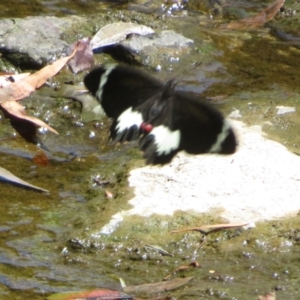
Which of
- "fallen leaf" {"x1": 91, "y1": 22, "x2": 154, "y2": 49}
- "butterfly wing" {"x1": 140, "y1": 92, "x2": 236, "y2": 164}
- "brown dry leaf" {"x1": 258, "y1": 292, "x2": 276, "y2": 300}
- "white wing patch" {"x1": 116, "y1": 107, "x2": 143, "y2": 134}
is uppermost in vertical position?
"butterfly wing" {"x1": 140, "y1": 92, "x2": 236, "y2": 164}

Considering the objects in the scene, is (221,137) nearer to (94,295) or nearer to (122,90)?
(122,90)

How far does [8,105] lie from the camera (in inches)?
170

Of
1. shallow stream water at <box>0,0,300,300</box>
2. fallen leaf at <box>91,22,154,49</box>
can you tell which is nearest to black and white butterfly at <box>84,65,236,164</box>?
shallow stream water at <box>0,0,300,300</box>

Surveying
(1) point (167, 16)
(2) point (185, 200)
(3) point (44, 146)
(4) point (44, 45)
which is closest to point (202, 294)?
(2) point (185, 200)

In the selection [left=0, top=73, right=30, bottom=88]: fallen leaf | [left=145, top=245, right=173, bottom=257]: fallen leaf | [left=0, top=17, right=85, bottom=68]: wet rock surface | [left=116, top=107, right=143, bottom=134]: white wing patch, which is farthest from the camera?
[left=0, top=17, right=85, bottom=68]: wet rock surface

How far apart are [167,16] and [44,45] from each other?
1361mm

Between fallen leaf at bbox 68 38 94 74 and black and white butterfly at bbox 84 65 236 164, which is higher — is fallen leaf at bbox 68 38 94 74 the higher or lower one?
the lower one

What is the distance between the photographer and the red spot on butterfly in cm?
396

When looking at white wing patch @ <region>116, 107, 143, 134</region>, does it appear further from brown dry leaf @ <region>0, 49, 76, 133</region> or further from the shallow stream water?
brown dry leaf @ <region>0, 49, 76, 133</region>

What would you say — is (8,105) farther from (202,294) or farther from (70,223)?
(202,294)

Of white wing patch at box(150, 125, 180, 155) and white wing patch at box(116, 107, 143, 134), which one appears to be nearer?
white wing patch at box(150, 125, 180, 155)

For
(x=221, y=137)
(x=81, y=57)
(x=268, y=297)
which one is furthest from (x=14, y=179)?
(x=81, y=57)

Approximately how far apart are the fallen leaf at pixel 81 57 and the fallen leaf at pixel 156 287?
214 cm

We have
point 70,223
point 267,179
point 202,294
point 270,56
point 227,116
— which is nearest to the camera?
point 202,294
